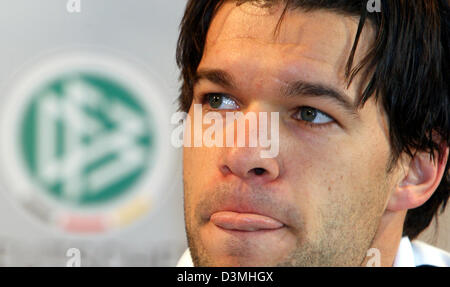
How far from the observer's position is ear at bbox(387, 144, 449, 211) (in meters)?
A: 1.52

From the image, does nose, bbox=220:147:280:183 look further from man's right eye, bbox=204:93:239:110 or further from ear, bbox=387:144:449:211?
ear, bbox=387:144:449:211

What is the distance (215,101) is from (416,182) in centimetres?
58

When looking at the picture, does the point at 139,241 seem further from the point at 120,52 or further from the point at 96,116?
the point at 120,52

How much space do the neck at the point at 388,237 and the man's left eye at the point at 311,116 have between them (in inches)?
13.5

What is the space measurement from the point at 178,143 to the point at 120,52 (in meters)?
0.31

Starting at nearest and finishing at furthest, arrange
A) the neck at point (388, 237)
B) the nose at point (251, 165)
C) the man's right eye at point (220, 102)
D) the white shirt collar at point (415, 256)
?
1. the nose at point (251, 165)
2. the man's right eye at point (220, 102)
3. the neck at point (388, 237)
4. the white shirt collar at point (415, 256)

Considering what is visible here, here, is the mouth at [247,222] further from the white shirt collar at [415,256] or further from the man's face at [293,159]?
the white shirt collar at [415,256]

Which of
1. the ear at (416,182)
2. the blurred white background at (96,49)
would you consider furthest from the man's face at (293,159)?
the blurred white background at (96,49)

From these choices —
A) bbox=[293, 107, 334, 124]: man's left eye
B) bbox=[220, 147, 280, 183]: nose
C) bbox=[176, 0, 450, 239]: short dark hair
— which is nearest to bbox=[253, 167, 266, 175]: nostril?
bbox=[220, 147, 280, 183]: nose

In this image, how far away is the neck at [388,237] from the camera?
1.55 m

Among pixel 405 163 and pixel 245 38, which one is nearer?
pixel 245 38

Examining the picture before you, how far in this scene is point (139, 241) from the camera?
1.64 m
